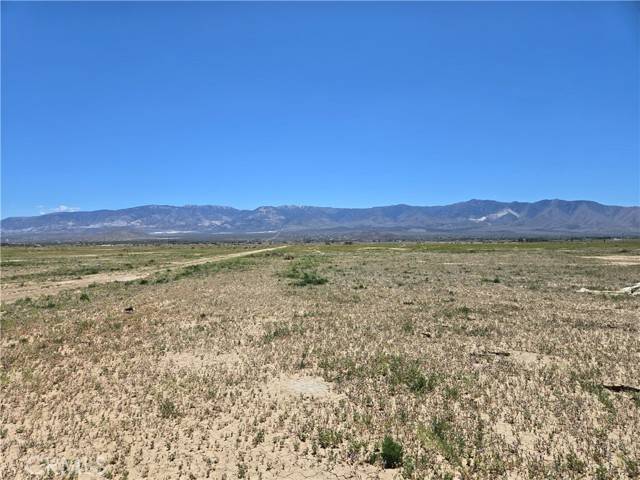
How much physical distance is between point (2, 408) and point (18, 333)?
936cm

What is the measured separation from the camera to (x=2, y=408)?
34.9 ft

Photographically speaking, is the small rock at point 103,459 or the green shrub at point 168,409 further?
the green shrub at point 168,409

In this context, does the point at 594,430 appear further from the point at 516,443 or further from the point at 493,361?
the point at 493,361

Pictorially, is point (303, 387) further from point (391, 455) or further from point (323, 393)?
point (391, 455)

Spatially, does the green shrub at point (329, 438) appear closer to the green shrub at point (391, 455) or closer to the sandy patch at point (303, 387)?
the green shrub at point (391, 455)

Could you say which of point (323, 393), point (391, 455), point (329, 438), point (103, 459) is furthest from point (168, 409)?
point (391, 455)

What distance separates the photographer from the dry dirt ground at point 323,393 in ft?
26.6

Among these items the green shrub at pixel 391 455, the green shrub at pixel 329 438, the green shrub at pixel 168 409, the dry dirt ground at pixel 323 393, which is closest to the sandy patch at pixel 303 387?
the dry dirt ground at pixel 323 393

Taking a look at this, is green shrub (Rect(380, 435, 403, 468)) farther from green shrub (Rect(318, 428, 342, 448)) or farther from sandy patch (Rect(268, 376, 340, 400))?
sandy patch (Rect(268, 376, 340, 400))

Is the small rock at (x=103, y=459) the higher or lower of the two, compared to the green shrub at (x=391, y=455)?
lower

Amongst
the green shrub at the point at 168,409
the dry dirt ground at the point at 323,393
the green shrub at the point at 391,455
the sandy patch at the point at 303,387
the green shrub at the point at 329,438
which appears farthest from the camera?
the sandy patch at the point at 303,387

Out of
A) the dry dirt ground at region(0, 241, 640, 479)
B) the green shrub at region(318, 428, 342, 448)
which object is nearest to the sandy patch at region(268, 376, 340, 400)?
the dry dirt ground at region(0, 241, 640, 479)

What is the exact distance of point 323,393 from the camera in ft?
37.7

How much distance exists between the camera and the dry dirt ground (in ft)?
26.6
